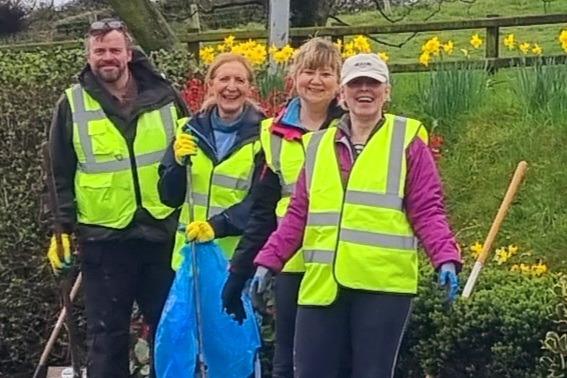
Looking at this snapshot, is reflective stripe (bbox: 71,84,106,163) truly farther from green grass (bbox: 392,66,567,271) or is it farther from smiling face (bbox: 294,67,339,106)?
green grass (bbox: 392,66,567,271)

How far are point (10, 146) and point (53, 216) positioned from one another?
5.58 ft

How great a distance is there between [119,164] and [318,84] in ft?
4.28

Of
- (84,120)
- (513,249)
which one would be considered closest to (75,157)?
(84,120)

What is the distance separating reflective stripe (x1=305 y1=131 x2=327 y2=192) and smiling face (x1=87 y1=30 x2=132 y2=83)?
4.53 ft

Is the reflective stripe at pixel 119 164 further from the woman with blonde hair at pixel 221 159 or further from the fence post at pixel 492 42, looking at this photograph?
the fence post at pixel 492 42

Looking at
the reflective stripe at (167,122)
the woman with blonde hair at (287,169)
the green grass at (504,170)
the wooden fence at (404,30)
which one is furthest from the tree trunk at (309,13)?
the woman with blonde hair at (287,169)

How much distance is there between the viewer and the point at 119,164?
6.74 m

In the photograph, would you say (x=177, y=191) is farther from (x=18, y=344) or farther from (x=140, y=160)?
(x=18, y=344)

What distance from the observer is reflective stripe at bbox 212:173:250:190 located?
652 centimetres

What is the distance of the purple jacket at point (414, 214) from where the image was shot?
5371 mm

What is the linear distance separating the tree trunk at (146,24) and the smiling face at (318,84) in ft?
20.0

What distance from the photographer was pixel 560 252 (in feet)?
28.8

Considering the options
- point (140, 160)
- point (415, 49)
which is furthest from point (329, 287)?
point (415, 49)

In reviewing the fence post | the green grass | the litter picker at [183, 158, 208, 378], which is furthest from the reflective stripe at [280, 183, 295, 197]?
the fence post
